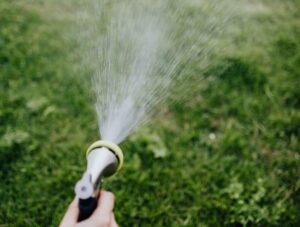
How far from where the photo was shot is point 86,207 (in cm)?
172

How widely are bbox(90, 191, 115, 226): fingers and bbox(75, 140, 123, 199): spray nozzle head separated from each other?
6 centimetres

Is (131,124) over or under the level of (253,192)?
over

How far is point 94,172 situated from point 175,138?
147 cm

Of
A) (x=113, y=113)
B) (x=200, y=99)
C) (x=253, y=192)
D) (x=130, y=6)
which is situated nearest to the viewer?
(x=113, y=113)

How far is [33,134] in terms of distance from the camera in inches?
126

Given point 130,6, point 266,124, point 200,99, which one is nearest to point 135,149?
point 200,99

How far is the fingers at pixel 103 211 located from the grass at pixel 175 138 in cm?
99

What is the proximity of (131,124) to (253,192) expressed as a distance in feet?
2.77

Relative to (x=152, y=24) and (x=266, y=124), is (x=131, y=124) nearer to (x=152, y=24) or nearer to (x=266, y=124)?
(x=266, y=124)

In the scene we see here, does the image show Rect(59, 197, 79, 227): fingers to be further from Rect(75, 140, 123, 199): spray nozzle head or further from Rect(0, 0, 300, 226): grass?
Rect(0, 0, 300, 226): grass

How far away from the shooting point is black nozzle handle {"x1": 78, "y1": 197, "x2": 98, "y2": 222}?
1.71 metres

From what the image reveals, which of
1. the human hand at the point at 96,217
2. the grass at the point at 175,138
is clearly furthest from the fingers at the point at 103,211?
the grass at the point at 175,138

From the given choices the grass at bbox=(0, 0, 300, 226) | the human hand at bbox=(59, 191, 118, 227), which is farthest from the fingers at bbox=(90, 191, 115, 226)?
the grass at bbox=(0, 0, 300, 226)

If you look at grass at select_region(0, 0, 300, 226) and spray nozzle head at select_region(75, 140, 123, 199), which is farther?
grass at select_region(0, 0, 300, 226)
